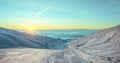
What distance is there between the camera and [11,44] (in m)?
29.1

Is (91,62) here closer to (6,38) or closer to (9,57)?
(9,57)

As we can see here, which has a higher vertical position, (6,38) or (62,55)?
(6,38)

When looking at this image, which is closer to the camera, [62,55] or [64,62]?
[64,62]

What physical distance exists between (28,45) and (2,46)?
4.37 meters

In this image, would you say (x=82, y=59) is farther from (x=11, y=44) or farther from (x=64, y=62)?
(x=11, y=44)

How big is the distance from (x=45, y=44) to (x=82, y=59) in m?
18.9

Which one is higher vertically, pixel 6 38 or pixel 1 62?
pixel 6 38

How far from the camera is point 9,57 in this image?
18.9 m

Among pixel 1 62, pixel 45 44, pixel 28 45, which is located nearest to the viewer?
pixel 1 62

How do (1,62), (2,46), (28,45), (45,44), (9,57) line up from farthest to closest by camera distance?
1. (45,44)
2. (28,45)
3. (2,46)
4. (9,57)
5. (1,62)

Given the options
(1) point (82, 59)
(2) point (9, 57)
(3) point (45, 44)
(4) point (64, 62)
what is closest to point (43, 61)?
(4) point (64, 62)

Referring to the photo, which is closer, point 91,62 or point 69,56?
point 91,62

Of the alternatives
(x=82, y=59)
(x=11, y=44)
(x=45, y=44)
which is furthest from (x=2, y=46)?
(x=82, y=59)

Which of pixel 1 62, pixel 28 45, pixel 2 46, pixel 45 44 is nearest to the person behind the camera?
pixel 1 62
